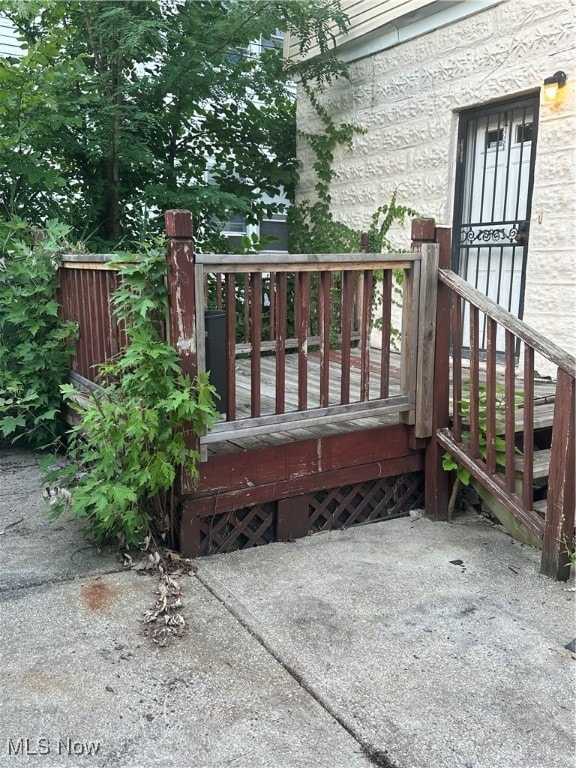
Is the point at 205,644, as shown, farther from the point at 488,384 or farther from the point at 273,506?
the point at 488,384

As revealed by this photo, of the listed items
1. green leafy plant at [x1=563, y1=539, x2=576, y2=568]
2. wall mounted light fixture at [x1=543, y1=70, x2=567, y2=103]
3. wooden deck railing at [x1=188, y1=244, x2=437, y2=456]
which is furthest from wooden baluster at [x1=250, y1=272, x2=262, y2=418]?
wall mounted light fixture at [x1=543, y1=70, x2=567, y2=103]

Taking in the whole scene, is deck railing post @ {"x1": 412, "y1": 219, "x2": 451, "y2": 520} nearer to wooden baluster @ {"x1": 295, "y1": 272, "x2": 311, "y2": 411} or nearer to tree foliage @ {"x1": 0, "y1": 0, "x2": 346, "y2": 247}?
wooden baluster @ {"x1": 295, "y1": 272, "x2": 311, "y2": 411}

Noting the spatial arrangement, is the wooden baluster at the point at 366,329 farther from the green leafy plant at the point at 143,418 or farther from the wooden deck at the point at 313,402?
the green leafy plant at the point at 143,418

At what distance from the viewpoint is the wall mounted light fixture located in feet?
15.5

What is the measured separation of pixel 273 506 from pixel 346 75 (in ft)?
16.5

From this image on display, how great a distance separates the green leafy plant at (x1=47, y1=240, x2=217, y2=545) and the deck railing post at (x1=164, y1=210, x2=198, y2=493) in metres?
0.04

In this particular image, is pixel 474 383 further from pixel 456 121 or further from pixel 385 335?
pixel 456 121

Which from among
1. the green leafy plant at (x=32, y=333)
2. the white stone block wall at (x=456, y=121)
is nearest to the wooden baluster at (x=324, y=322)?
the green leafy plant at (x=32, y=333)

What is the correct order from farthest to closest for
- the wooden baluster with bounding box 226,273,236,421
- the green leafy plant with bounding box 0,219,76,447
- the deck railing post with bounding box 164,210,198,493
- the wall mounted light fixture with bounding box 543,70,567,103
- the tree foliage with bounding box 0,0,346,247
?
the tree foliage with bounding box 0,0,346,247, the wall mounted light fixture with bounding box 543,70,567,103, the green leafy plant with bounding box 0,219,76,447, the wooden baluster with bounding box 226,273,236,421, the deck railing post with bounding box 164,210,198,493

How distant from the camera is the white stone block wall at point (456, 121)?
15.7ft

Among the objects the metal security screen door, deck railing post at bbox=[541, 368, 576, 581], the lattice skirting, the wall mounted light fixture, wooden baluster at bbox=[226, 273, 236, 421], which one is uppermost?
the wall mounted light fixture

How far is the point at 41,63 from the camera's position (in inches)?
209

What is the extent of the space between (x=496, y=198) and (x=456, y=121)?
0.82m

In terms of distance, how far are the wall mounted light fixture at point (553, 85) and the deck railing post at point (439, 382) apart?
6.27 feet
